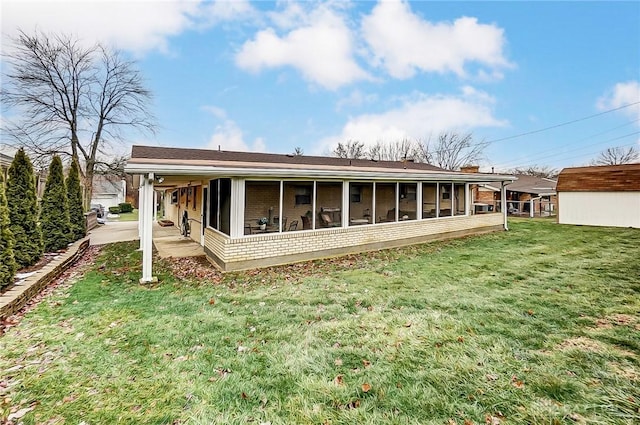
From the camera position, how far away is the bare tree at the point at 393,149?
138 feet

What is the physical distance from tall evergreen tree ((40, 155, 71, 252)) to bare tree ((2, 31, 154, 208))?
15.1m

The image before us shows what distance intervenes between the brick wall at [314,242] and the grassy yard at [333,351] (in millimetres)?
1066

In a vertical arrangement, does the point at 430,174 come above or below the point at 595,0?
below

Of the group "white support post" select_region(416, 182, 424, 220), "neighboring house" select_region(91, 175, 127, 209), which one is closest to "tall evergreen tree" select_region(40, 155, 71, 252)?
"white support post" select_region(416, 182, 424, 220)

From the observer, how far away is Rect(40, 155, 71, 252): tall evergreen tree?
8.91 metres

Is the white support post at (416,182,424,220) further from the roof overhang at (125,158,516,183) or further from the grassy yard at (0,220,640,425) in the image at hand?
the grassy yard at (0,220,640,425)

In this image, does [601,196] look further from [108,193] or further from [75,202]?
[108,193]

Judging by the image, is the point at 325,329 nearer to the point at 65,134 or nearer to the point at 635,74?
the point at 65,134

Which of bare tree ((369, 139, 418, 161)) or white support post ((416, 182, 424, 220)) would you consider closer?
white support post ((416, 182, 424, 220))

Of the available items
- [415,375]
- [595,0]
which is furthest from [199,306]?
[595,0]

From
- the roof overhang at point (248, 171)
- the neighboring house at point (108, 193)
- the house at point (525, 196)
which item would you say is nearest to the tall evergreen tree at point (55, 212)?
the roof overhang at point (248, 171)

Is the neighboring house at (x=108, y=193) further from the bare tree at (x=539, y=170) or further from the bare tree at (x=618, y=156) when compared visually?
the bare tree at (x=618, y=156)

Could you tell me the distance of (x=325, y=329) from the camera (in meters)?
4.20

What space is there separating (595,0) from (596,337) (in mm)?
15911
